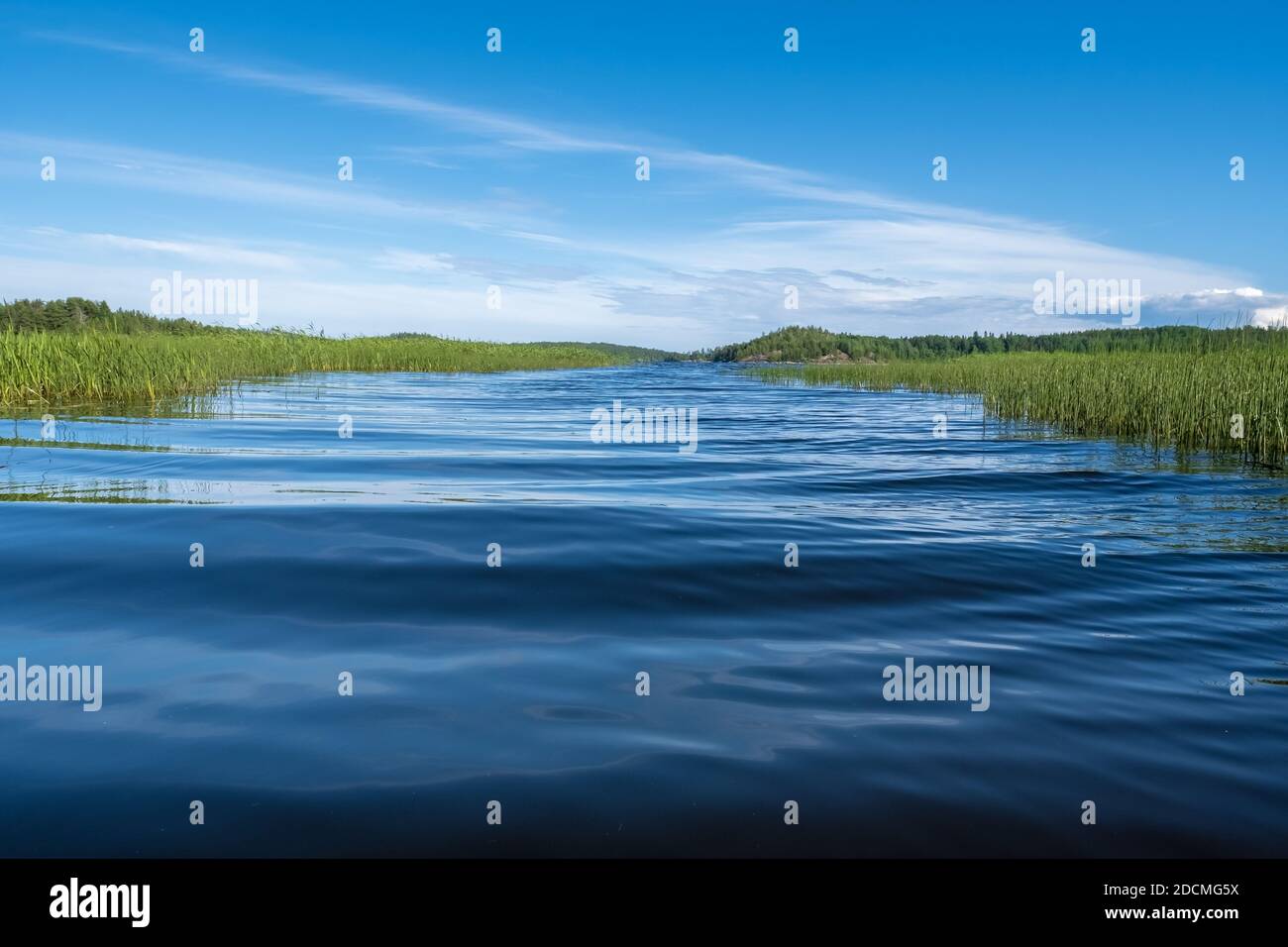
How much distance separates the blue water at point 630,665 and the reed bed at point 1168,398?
13.9 ft

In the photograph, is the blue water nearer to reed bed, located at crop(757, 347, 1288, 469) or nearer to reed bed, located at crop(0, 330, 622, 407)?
reed bed, located at crop(757, 347, 1288, 469)

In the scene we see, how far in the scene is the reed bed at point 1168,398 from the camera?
15180 millimetres

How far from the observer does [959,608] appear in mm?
6398

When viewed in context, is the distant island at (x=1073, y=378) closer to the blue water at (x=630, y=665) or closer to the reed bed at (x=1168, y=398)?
the reed bed at (x=1168, y=398)

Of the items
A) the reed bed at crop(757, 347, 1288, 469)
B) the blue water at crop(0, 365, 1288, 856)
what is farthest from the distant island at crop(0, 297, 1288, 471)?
the blue water at crop(0, 365, 1288, 856)

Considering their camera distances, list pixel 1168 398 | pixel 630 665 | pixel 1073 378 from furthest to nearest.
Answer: pixel 1073 378 → pixel 1168 398 → pixel 630 665

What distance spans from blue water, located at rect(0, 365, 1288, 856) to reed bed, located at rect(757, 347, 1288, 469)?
4242 millimetres

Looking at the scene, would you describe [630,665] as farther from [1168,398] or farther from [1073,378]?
[1073,378]

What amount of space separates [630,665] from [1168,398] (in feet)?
51.4

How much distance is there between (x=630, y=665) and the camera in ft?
16.7

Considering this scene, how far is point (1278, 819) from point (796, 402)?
90.4ft

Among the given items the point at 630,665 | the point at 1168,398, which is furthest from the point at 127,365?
the point at 1168,398

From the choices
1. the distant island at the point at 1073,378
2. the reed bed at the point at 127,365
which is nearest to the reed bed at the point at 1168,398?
the distant island at the point at 1073,378
